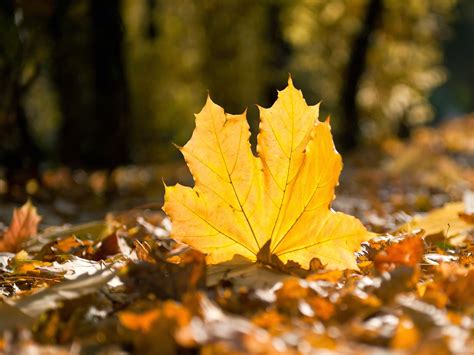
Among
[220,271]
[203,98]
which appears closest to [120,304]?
[220,271]

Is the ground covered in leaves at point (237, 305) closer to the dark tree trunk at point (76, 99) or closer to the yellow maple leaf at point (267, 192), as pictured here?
the yellow maple leaf at point (267, 192)

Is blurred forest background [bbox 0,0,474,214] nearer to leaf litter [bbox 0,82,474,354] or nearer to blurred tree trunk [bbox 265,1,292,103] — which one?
blurred tree trunk [bbox 265,1,292,103]

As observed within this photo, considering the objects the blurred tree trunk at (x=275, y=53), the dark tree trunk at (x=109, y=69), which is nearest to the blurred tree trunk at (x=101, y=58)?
the dark tree trunk at (x=109, y=69)

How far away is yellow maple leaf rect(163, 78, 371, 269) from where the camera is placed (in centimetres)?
131

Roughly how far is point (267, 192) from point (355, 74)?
1046cm

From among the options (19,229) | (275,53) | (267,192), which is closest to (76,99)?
(275,53)

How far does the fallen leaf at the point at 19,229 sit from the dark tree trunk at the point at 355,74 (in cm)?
993

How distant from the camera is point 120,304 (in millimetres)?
1171

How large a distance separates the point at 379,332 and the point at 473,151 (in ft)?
29.6

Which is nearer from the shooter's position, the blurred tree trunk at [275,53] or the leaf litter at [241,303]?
the leaf litter at [241,303]

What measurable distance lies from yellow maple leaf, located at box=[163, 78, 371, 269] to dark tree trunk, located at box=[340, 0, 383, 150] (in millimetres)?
10358

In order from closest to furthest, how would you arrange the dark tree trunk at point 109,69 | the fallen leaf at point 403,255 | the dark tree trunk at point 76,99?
the fallen leaf at point 403,255, the dark tree trunk at point 109,69, the dark tree trunk at point 76,99

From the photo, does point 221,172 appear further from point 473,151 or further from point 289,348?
point 473,151

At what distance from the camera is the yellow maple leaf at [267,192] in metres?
1.31
